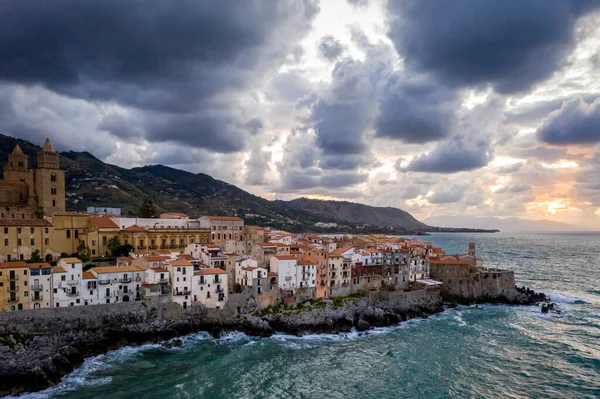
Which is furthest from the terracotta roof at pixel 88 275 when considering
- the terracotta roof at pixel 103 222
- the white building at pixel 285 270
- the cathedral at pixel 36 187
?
the cathedral at pixel 36 187

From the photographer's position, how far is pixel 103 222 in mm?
67938

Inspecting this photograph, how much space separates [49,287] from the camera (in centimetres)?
4550

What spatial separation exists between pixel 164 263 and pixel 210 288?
770 centimetres

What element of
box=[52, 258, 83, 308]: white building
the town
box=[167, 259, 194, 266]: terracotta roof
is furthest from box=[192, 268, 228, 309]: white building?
box=[52, 258, 83, 308]: white building

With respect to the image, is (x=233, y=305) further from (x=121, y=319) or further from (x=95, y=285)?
(x=95, y=285)

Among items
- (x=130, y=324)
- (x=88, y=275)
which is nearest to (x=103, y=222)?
(x=88, y=275)

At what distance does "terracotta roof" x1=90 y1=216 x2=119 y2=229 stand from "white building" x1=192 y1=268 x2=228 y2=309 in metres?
25.2

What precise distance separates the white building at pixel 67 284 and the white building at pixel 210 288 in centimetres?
1389

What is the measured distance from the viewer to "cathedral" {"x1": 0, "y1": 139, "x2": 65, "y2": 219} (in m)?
70.3

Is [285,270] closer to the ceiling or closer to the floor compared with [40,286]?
closer to the floor

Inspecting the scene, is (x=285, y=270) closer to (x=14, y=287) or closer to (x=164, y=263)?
(x=164, y=263)

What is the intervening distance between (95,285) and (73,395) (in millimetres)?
17689

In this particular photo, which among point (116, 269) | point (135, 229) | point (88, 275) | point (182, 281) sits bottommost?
point (182, 281)

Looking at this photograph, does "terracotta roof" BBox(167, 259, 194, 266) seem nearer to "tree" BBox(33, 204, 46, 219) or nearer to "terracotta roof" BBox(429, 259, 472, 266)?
"tree" BBox(33, 204, 46, 219)
